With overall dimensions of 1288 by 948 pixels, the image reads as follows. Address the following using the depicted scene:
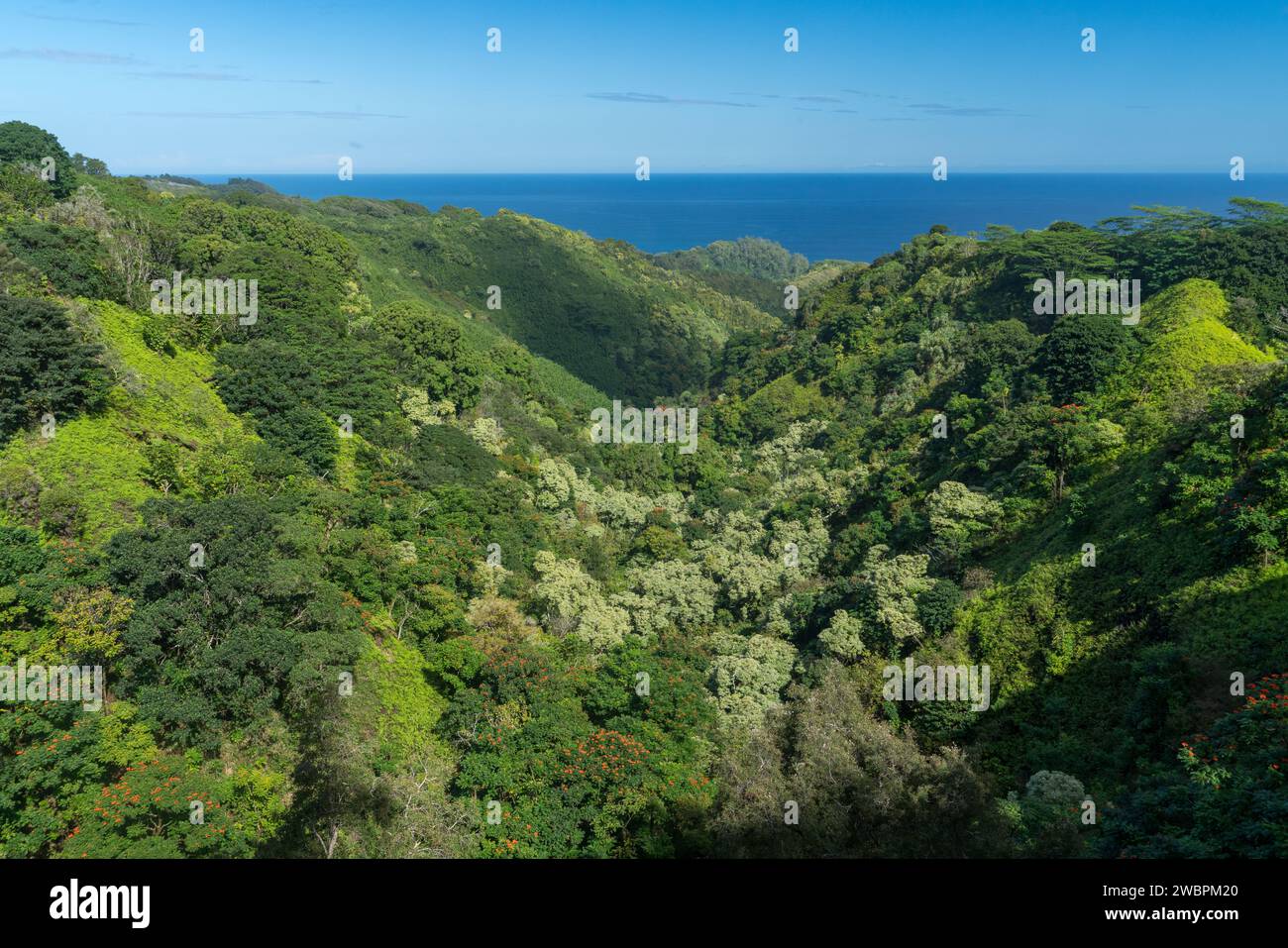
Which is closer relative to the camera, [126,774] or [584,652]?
[126,774]

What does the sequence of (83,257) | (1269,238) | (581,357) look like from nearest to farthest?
(83,257)
(1269,238)
(581,357)

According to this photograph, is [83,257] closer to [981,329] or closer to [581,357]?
[981,329]

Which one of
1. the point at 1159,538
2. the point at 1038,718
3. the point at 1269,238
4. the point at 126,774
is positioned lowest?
the point at 1038,718
